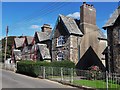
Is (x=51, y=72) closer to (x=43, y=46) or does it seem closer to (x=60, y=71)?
(x=60, y=71)

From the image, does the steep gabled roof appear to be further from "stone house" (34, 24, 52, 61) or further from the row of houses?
"stone house" (34, 24, 52, 61)

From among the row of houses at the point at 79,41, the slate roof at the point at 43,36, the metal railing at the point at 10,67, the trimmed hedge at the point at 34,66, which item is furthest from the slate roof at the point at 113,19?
the metal railing at the point at 10,67

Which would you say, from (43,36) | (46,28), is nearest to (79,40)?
(43,36)

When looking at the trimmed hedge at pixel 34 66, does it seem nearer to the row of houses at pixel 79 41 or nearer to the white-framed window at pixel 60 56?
the row of houses at pixel 79 41

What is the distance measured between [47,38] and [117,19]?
803 inches

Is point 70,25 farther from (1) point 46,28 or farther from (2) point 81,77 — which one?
(2) point 81,77

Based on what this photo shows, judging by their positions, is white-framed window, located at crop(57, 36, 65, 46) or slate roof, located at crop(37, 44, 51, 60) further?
slate roof, located at crop(37, 44, 51, 60)

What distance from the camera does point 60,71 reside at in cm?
2428

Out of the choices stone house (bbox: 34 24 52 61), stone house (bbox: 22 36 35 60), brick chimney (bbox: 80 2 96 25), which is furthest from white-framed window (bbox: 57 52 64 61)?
stone house (bbox: 22 36 35 60)

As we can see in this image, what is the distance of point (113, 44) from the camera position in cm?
2502

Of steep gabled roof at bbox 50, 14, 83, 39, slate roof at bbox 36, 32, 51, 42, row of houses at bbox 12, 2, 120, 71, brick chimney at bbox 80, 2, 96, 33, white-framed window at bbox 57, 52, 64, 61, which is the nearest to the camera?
steep gabled roof at bbox 50, 14, 83, 39

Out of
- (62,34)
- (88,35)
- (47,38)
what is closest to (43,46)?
(47,38)

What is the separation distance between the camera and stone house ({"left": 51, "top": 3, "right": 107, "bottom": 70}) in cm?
3562

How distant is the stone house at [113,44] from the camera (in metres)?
24.5
